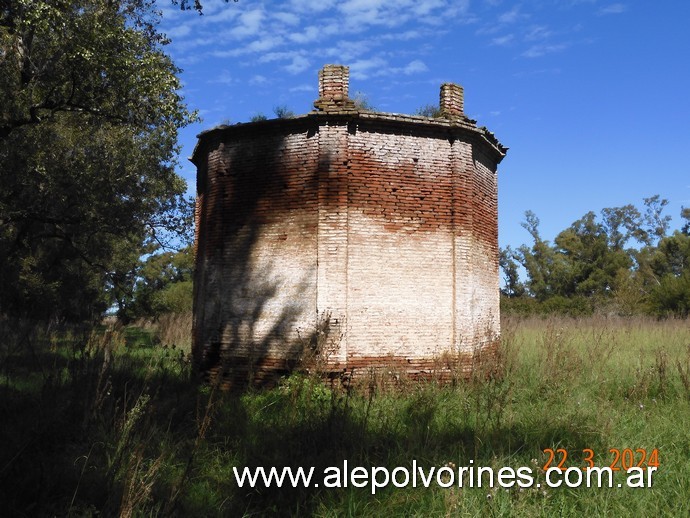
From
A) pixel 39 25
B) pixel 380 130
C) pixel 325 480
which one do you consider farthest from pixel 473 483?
pixel 39 25

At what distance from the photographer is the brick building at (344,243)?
9.27 metres

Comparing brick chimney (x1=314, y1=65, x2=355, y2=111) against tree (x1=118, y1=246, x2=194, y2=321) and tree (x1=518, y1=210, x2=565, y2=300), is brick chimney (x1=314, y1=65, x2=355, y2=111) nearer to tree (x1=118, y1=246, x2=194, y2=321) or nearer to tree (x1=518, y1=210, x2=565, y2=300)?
tree (x1=118, y1=246, x2=194, y2=321)

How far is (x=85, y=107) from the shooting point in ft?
40.3

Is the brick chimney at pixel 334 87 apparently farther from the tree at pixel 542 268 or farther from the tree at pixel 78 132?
the tree at pixel 542 268

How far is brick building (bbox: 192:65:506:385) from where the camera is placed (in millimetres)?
9273

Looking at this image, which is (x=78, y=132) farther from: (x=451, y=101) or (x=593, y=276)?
(x=593, y=276)

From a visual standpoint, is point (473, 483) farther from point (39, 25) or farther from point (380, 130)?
point (39, 25)

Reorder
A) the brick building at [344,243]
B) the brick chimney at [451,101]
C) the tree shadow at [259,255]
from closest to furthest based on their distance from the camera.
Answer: the brick building at [344,243], the tree shadow at [259,255], the brick chimney at [451,101]

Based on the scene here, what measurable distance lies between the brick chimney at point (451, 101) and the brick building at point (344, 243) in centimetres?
3

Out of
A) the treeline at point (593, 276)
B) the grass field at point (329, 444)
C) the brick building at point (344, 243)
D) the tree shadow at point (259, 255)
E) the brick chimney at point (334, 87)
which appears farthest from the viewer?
the treeline at point (593, 276)

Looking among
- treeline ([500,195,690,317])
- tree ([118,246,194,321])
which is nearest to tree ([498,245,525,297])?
treeline ([500,195,690,317])

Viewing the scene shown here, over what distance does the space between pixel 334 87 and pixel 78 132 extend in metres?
9.56

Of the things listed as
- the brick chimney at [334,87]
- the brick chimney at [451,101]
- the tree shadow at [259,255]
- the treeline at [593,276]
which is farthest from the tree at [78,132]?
the treeline at [593,276]

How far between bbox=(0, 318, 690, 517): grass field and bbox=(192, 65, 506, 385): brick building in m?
1.44
